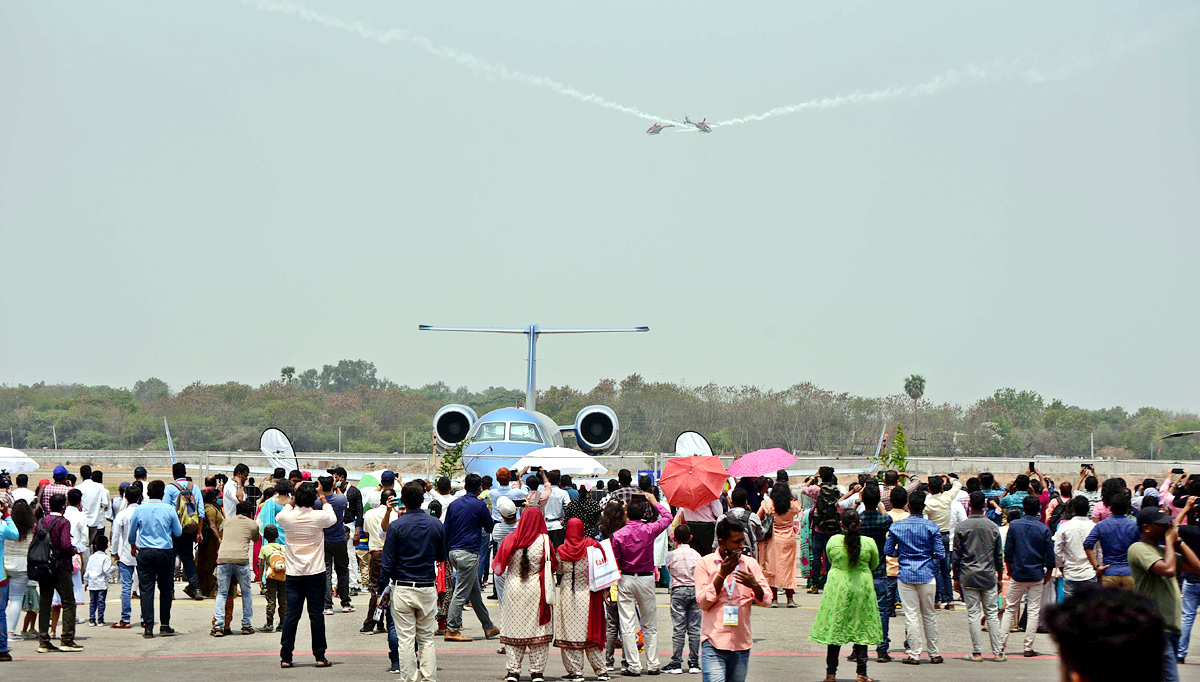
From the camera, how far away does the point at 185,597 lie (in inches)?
622

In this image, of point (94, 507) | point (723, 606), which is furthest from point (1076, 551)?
point (94, 507)

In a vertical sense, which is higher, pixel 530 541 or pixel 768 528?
pixel 530 541

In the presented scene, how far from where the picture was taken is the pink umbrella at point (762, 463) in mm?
14500

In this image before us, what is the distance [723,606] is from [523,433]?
720 inches

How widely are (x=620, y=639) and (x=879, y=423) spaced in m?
63.4

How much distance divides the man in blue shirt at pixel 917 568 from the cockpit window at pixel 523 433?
15.4 meters

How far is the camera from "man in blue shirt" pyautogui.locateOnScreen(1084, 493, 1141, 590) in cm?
966

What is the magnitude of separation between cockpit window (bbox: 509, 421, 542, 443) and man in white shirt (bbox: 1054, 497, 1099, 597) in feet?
52.2

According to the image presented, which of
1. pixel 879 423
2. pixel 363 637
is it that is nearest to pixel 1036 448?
pixel 879 423

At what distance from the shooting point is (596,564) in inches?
376

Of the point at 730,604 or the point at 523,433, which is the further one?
the point at 523,433

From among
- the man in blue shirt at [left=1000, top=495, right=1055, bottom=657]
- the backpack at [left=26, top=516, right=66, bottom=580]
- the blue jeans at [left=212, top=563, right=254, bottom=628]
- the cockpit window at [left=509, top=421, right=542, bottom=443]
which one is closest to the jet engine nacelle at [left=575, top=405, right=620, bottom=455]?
the cockpit window at [left=509, top=421, right=542, bottom=443]

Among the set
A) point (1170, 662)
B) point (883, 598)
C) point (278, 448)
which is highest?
point (278, 448)

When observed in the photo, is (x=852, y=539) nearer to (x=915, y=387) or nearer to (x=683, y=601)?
(x=683, y=601)
